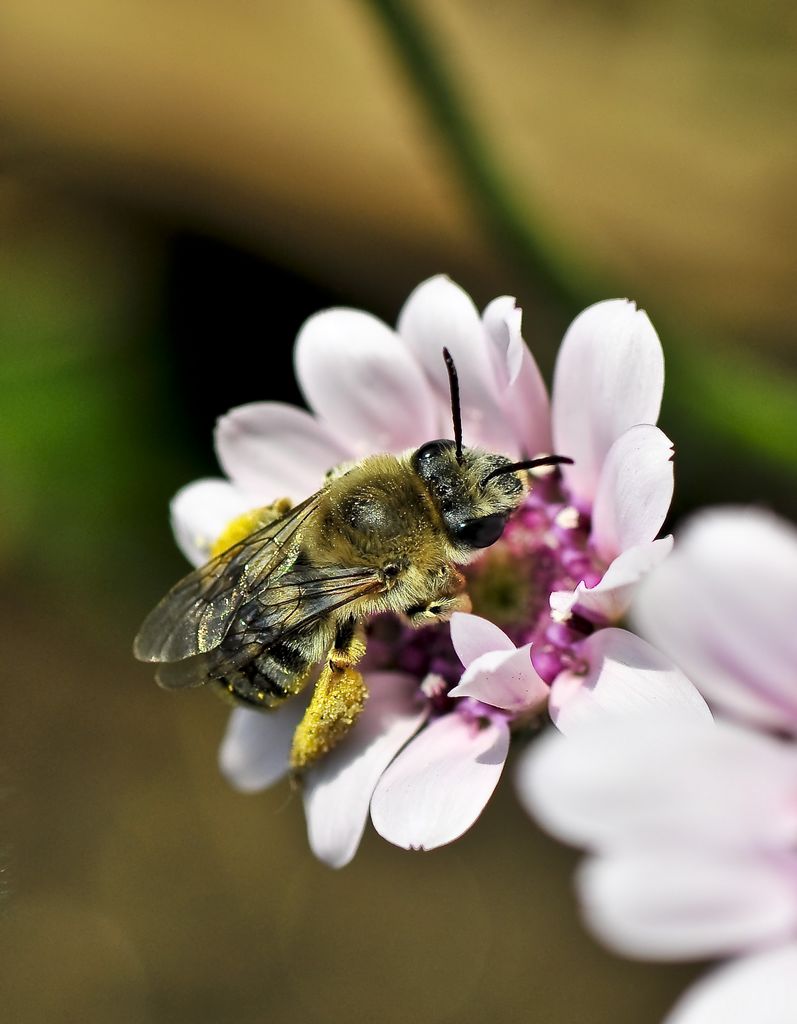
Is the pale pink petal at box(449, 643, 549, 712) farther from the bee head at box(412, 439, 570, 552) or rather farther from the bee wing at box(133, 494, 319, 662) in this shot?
the bee wing at box(133, 494, 319, 662)

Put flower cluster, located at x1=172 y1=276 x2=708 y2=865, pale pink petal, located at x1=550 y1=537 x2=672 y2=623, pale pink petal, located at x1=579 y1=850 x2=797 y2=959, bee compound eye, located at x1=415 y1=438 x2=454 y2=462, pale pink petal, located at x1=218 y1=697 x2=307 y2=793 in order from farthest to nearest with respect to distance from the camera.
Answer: pale pink petal, located at x1=218 y1=697 x2=307 y2=793 < bee compound eye, located at x1=415 y1=438 x2=454 y2=462 < flower cluster, located at x1=172 y1=276 x2=708 y2=865 < pale pink petal, located at x1=550 y1=537 x2=672 y2=623 < pale pink petal, located at x1=579 y1=850 x2=797 y2=959

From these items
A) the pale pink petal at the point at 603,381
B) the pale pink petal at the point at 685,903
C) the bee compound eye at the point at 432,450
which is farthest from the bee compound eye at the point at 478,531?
the pale pink petal at the point at 685,903

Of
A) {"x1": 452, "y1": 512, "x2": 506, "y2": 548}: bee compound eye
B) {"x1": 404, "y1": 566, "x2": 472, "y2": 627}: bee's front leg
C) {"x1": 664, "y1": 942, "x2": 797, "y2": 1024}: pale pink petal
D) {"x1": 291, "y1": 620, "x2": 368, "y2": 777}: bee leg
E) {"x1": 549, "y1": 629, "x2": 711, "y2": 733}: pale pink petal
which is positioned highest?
{"x1": 452, "y1": 512, "x2": 506, "y2": 548}: bee compound eye

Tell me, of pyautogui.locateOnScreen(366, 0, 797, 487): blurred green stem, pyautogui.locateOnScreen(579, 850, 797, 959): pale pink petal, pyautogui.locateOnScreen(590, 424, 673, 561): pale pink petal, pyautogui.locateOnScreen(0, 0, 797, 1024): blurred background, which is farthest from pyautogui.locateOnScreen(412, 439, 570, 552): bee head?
pyautogui.locateOnScreen(0, 0, 797, 1024): blurred background

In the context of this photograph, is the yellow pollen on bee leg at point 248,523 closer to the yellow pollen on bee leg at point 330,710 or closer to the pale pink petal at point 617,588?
the yellow pollen on bee leg at point 330,710

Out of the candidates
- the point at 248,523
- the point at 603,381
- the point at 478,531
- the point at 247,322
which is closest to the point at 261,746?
the point at 248,523

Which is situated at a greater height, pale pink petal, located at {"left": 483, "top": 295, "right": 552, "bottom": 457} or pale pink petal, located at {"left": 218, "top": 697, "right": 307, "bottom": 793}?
pale pink petal, located at {"left": 483, "top": 295, "right": 552, "bottom": 457}

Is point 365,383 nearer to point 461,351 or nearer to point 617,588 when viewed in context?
point 461,351

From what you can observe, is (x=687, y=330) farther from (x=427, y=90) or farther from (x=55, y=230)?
(x=55, y=230)
